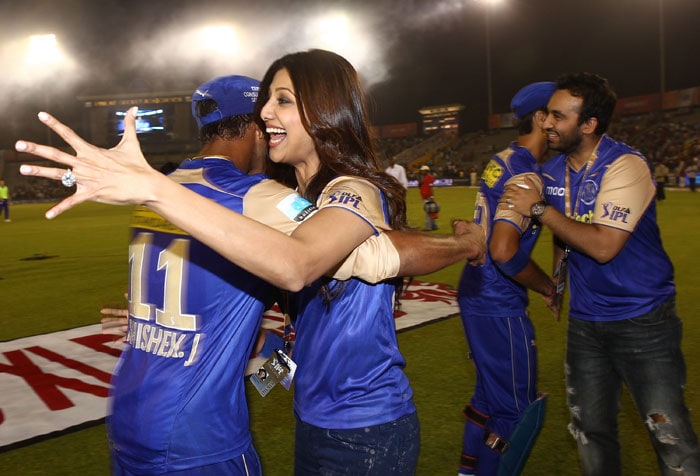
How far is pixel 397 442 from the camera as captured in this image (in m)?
1.94

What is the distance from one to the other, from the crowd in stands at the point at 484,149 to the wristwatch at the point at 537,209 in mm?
30226

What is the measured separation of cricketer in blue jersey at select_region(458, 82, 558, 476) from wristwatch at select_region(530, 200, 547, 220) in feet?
0.51

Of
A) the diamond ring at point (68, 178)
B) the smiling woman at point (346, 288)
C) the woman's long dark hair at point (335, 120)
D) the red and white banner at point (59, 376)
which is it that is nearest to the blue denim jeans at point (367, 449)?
the smiling woman at point (346, 288)

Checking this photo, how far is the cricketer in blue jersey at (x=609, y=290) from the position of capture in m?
2.90

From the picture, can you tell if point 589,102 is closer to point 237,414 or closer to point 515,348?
point 515,348

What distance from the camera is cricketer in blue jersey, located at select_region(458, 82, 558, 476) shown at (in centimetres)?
339

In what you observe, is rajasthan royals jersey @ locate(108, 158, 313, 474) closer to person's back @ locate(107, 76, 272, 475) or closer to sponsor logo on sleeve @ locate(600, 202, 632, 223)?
person's back @ locate(107, 76, 272, 475)

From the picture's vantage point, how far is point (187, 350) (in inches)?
73.9

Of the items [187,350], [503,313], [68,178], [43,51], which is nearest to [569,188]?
[503,313]

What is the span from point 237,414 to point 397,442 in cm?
51

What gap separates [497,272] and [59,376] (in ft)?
13.7

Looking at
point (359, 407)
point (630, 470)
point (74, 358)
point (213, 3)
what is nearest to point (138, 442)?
point (359, 407)

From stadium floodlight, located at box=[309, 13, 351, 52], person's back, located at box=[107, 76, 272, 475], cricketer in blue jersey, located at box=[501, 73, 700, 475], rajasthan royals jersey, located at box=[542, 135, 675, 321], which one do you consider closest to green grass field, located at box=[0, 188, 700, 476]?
cricketer in blue jersey, located at box=[501, 73, 700, 475]

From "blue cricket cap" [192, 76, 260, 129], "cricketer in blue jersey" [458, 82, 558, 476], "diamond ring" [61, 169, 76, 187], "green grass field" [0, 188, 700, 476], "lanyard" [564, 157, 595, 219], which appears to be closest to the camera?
"diamond ring" [61, 169, 76, 187]
